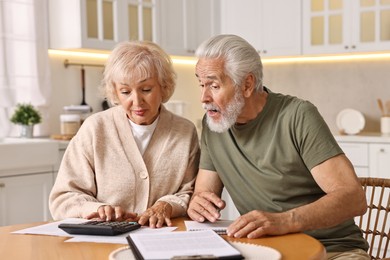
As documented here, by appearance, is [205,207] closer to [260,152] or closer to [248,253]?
[260,152]

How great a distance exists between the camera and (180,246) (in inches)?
56.4

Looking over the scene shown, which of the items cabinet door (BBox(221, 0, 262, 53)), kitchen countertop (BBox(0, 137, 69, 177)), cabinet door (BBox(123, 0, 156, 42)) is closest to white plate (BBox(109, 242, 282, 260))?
kitchen countertop (BBox(0, 137, 69, 177))

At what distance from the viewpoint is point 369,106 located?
4832mm

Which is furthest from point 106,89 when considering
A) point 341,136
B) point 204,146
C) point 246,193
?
point 341,136

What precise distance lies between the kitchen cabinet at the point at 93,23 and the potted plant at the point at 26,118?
21.5 inches

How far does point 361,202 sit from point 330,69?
131 inches

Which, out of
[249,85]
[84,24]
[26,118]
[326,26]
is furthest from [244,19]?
[249,85]

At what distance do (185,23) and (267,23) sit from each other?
0.68m

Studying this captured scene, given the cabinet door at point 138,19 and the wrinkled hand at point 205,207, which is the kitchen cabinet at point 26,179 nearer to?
the cabinet door at point 138,19

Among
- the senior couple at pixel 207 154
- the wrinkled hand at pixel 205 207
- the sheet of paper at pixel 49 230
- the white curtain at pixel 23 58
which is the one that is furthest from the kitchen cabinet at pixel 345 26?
the sheet of paper at pixel 49 230

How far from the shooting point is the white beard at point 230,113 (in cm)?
201

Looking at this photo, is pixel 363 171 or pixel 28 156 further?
pixel 363 171

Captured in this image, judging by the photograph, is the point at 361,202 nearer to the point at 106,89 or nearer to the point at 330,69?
the point at 106,89

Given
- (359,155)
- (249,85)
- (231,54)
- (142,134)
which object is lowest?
(359,155)
